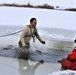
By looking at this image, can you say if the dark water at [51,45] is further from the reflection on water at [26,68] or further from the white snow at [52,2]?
the white snow at [52,2]

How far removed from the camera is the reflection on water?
20.0 ft

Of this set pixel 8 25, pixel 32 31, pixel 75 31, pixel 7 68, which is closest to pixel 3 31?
pixel 8 25

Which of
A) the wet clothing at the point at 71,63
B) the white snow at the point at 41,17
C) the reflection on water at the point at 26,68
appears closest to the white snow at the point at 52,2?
the white snow at the point at 41,17

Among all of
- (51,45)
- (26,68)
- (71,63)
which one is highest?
(71,63)

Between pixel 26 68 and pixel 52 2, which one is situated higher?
pixel 52 2

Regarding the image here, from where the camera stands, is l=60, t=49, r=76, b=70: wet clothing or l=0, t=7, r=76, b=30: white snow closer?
l=60, t=49, r=76, b=70: wet clothing

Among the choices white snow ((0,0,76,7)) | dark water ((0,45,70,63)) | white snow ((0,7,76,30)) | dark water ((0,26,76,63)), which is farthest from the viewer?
white snow ((0,0,76,7))

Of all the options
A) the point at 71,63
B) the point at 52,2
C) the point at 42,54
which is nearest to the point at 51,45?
the point at 42,54

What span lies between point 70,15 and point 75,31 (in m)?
1.44

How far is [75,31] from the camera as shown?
1165 centimetres

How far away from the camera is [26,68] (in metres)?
6.46

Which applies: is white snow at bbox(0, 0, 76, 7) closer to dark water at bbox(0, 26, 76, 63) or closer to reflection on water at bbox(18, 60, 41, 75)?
dark water at bbox(0, 26, 76, 63)

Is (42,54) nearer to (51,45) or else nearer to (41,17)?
(51,45)

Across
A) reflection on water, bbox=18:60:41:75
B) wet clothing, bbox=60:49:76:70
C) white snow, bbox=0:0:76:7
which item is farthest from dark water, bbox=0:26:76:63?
white snow, bbox=0:0:76:7
